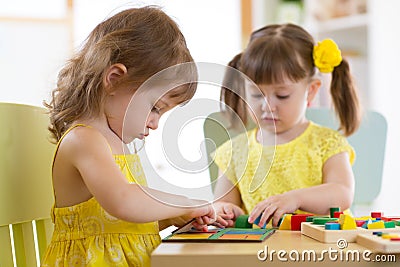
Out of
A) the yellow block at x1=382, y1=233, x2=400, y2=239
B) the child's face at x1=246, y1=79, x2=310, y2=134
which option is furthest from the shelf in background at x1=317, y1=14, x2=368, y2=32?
the yellow block at x1=382, y1=233, x2=400, y2=239

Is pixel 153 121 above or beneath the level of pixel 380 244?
above

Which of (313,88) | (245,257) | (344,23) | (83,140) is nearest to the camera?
(245,257)

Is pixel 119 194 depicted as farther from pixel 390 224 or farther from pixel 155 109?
pixel 390 224

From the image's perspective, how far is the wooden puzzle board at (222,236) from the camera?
2.47ft

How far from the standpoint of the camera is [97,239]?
35.7 inches

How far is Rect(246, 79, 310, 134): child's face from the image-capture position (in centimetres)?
135

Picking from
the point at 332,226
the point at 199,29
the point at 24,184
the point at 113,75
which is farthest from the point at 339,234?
the point at 199,29

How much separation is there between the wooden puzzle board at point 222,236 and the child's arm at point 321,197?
0.56 feet

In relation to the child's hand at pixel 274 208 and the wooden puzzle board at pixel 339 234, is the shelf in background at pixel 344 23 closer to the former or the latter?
the child's hand at pixel 274 208

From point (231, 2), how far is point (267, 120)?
1.63 meters

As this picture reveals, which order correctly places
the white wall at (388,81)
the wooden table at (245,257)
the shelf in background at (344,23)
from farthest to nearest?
the shelf in background at (344,23) < the white wall at (388,81) < the wooden table at (245,257)

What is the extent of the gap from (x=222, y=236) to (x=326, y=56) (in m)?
0.75

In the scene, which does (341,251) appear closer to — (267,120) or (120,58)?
(120,58)

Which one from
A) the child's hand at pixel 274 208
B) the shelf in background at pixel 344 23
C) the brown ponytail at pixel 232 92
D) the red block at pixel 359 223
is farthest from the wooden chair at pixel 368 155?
the shelf in background at pixel 344 23
